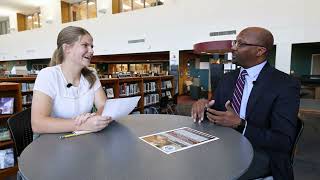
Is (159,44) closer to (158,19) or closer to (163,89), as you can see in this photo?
(158,19)

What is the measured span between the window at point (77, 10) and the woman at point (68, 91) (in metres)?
10.8

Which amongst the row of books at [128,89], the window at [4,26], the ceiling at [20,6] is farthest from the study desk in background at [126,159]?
the window at [4,26]

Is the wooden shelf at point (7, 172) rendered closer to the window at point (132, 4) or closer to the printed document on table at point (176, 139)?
the printed document on table at point (176, 139)

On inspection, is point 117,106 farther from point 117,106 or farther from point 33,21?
point 33,21

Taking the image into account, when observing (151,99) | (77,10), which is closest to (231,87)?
(151,99)

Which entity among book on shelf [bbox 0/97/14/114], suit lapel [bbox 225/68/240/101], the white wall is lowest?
book on shelf [bbox 0/97/14/114]

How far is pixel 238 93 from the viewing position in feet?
5.18

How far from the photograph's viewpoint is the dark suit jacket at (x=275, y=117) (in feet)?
4.17

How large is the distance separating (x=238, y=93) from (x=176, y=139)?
66 centimetres

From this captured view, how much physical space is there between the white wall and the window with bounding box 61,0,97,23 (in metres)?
0.79

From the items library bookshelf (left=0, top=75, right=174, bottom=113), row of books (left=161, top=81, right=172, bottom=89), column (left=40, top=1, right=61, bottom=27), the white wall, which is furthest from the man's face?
column (left=40, top=1, right=61, bottom=27)

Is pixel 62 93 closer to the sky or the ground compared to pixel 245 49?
closer to the ground

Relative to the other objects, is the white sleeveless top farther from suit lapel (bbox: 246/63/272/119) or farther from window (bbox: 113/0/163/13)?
window (bbox: 113/0/163/13)

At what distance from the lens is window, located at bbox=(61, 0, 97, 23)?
464 inches
